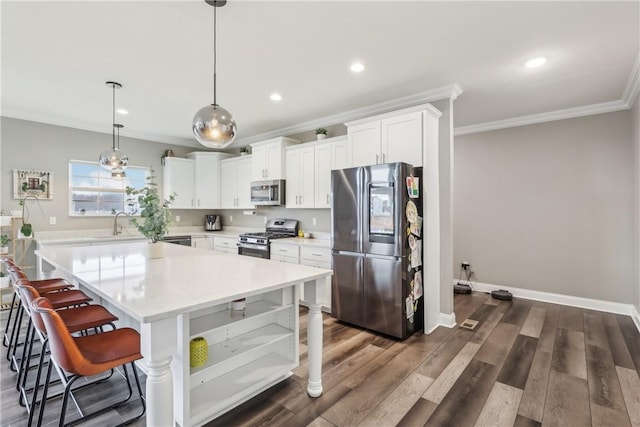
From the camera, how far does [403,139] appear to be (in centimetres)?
338

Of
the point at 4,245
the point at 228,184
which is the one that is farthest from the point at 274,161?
the point at 4,245

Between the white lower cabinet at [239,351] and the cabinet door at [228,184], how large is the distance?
3834 mm

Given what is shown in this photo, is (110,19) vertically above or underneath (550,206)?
above

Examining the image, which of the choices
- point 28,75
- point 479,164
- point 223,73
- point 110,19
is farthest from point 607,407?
point 28,75

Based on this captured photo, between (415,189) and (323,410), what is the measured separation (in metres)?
2.22

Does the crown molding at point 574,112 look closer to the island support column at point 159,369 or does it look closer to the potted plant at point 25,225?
the island support column at point 159,369

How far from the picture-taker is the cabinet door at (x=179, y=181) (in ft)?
18.6

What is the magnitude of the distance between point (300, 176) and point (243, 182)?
149cm

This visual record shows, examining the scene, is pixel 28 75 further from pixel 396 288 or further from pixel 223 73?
pixel 396 288

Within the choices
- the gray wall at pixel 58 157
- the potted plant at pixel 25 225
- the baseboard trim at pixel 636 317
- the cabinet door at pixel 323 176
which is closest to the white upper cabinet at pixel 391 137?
the cabinet door at pixel 323 176

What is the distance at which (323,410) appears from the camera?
6.58 ft

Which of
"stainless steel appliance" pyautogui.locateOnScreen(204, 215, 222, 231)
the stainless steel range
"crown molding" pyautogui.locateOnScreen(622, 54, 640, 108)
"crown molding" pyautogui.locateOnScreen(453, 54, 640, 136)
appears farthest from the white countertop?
"crown molding" pyautogui.locateOnScreen(453, 54, 640, 136)

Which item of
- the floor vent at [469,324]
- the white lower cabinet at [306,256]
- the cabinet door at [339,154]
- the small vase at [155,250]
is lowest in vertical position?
the floor vent at [469,324]

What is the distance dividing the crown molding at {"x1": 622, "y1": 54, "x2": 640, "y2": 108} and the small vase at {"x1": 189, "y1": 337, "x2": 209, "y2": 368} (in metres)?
4.16
